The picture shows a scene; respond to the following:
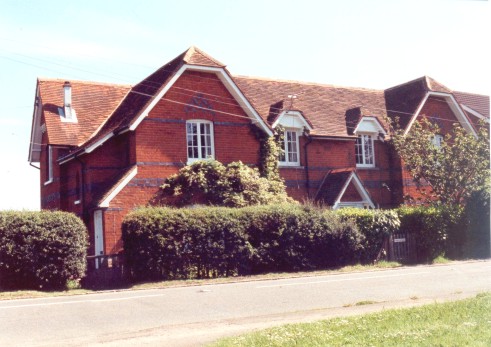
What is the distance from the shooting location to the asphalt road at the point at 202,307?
381 inches

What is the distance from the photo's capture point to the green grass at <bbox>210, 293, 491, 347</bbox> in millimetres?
7684

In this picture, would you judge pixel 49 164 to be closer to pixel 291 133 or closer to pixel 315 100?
pixel 291 133

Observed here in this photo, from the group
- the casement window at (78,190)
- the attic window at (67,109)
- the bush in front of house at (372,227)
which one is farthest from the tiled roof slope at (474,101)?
the casement window at (78,190)

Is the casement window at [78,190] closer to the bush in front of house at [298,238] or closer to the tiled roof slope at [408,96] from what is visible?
the bush in front of house at [298,238]

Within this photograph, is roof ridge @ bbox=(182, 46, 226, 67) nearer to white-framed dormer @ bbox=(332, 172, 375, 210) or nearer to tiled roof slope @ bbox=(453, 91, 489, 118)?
white-framed dormer @ bbox=(332, 172, 375, 210)

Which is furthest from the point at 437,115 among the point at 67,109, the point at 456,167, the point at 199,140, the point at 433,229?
the point at 67,109

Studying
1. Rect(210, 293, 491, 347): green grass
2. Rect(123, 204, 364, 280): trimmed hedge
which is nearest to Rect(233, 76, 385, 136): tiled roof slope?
Rect(123, 204, 364, 280): trimmed hedge

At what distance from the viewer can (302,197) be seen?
93.1 ft

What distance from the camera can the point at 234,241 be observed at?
19641mm

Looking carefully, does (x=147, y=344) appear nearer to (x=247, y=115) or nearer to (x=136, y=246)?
(x=136, y=246)

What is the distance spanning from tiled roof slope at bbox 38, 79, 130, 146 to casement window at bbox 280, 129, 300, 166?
27.5ft

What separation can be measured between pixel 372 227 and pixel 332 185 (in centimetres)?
612

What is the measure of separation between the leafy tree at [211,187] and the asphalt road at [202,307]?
6669 millimetres

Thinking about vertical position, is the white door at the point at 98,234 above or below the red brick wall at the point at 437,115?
below
